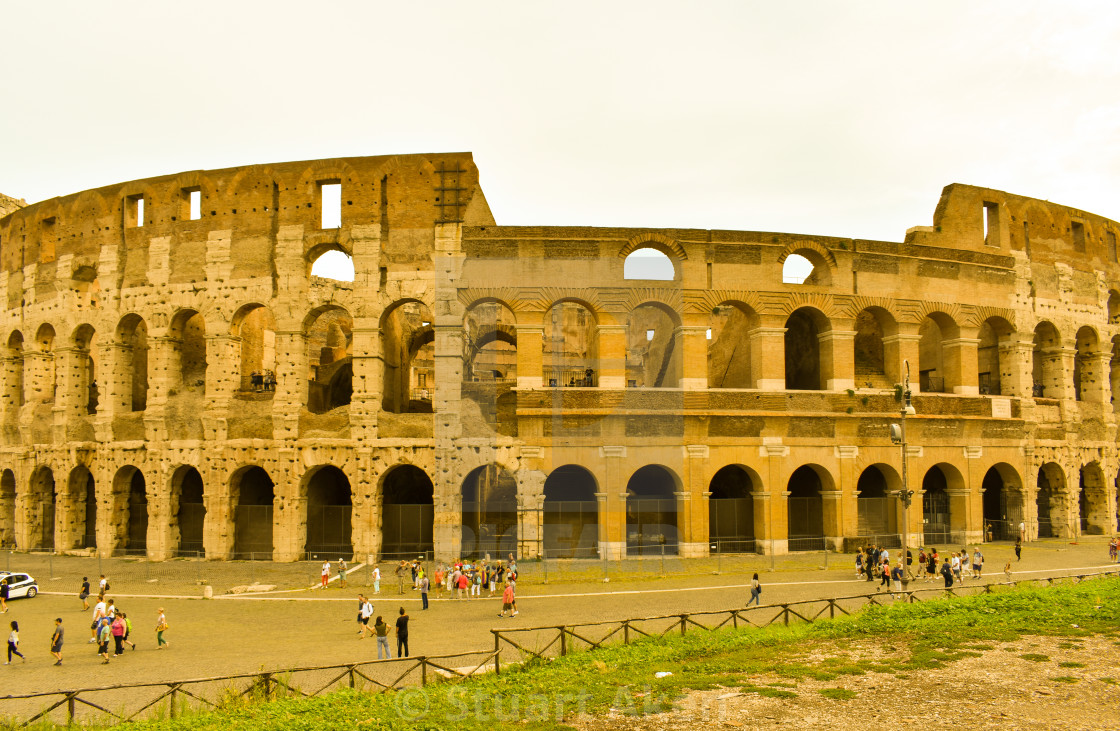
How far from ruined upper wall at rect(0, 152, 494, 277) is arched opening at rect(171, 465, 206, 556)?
7887 mm

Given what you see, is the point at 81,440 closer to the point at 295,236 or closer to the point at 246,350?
the point at 246,350

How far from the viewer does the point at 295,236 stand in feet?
89.0

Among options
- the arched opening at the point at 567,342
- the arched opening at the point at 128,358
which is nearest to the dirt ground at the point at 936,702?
the arched opening at the point at 128,358

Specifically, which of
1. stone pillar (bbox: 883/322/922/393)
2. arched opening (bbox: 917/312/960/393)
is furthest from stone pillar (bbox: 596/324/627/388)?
arched opening (bbox: 917/312/960/393)

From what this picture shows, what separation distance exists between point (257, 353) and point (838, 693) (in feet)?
90.3

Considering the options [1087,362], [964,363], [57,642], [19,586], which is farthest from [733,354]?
[19,586]

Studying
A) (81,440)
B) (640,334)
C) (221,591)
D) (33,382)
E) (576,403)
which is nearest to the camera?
(221,591)

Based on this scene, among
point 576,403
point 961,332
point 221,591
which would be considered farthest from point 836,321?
point 221,591

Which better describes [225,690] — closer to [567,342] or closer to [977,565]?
[977,565]

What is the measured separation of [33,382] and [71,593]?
13159 mm

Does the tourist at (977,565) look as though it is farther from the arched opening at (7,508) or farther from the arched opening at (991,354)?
the arched opening at (7,508)

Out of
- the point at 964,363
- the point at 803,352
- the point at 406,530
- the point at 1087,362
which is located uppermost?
the point at 803,352

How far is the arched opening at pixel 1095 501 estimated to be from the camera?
32.2 meters

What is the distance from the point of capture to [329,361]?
36.3 meters
